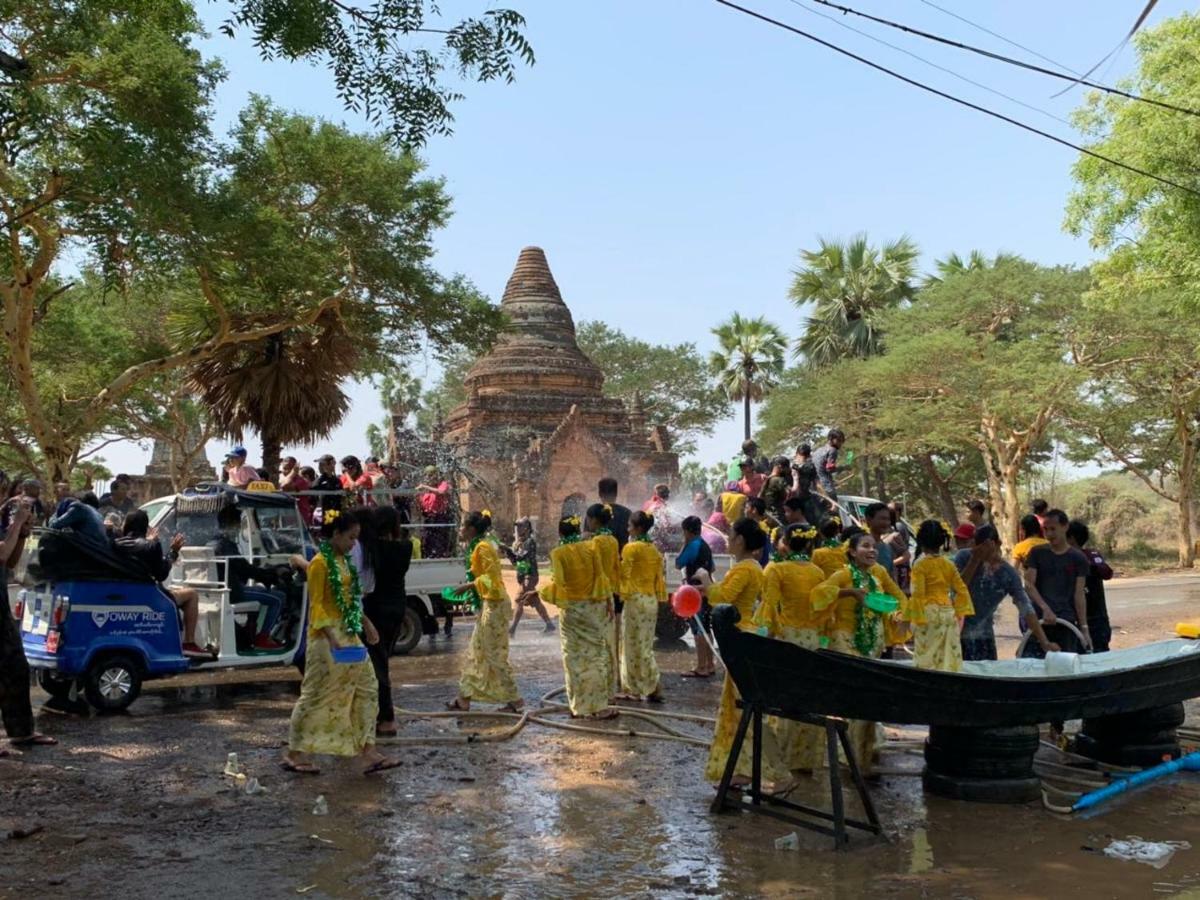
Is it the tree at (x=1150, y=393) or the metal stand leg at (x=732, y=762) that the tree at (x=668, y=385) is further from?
the metal stand leg at (x=732, y=762)

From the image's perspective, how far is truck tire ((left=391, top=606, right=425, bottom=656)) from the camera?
12.8 metres

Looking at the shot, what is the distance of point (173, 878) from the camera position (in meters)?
4.92

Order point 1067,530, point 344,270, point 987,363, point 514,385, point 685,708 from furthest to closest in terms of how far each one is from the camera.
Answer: point 514,385 → point 987,363 → point 344,270 → point 685,708 → point 1067,530

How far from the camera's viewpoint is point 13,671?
731 centimetres

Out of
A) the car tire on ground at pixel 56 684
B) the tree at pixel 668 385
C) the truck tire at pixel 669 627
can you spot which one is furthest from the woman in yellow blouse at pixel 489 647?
the tree at pixel 668 385

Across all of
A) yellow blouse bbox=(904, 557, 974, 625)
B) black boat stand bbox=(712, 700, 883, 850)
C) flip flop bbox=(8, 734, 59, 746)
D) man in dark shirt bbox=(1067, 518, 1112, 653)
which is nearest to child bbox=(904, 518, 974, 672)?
yellow blouse bbox=(904, 557, 974, 625)

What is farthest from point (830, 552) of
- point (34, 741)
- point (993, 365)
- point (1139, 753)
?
point (993, 365)

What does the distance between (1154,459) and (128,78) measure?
3214 centimetres

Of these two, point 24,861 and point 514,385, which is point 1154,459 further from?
point 24,861

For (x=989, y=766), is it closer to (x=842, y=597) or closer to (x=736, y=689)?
(x=842, y=597)

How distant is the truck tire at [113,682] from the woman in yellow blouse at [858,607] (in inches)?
220

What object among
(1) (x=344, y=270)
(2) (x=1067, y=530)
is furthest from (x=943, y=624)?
(1) (x=344, y=270)

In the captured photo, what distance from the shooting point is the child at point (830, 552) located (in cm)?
729

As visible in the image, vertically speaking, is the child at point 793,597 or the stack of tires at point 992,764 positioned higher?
the child at point 793,597
